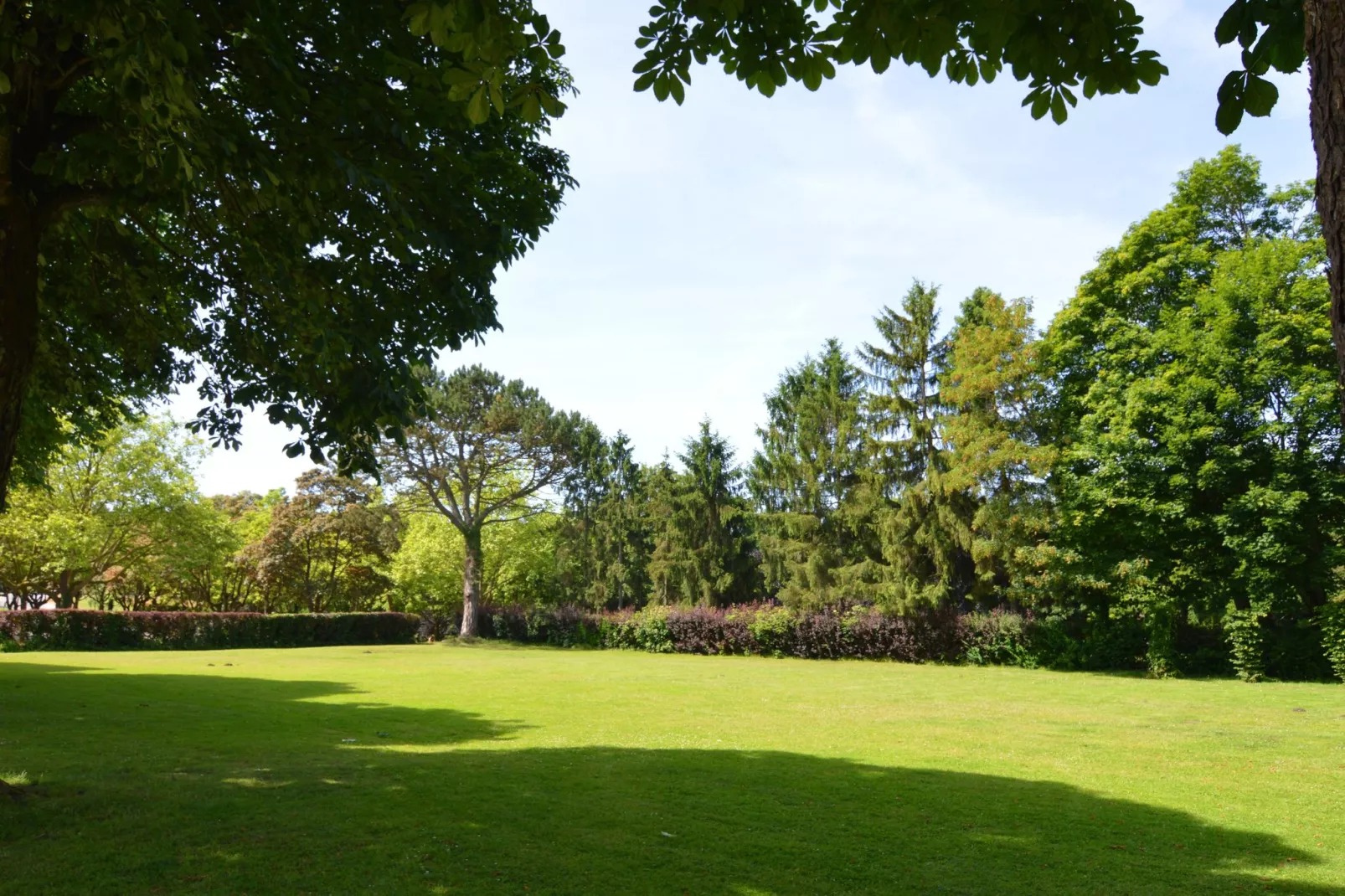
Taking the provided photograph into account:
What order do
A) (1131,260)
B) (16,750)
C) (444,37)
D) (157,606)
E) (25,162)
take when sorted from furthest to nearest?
(157,606) < (1131,260) < (16,750) < (25,162) < (444,37)

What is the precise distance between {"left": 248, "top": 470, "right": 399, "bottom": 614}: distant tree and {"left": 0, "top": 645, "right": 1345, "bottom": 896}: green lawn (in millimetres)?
33868

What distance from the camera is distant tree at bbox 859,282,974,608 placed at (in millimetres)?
31938

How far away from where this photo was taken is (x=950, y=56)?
13.5 ft

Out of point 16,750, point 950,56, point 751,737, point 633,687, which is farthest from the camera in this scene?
point 633,687

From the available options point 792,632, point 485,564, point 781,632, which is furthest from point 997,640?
point 485,564

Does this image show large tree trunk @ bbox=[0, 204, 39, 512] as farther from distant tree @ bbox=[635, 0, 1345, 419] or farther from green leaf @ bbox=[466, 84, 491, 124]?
distant tree @ bbox=[635, 0, 1345, 419]

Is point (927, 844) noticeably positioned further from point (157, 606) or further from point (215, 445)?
point (157, 606)

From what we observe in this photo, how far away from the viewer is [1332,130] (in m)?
2.04

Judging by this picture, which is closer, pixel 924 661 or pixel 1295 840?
pixel 1295 840

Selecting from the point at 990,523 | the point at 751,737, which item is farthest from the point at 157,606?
the point at 751,737

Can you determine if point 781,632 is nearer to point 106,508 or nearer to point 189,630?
point 189,630

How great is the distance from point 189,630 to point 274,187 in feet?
123

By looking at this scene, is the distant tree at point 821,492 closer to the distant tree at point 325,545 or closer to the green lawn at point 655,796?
the green lawn at point 655,796

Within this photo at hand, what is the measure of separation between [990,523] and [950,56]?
2764 centimetres
